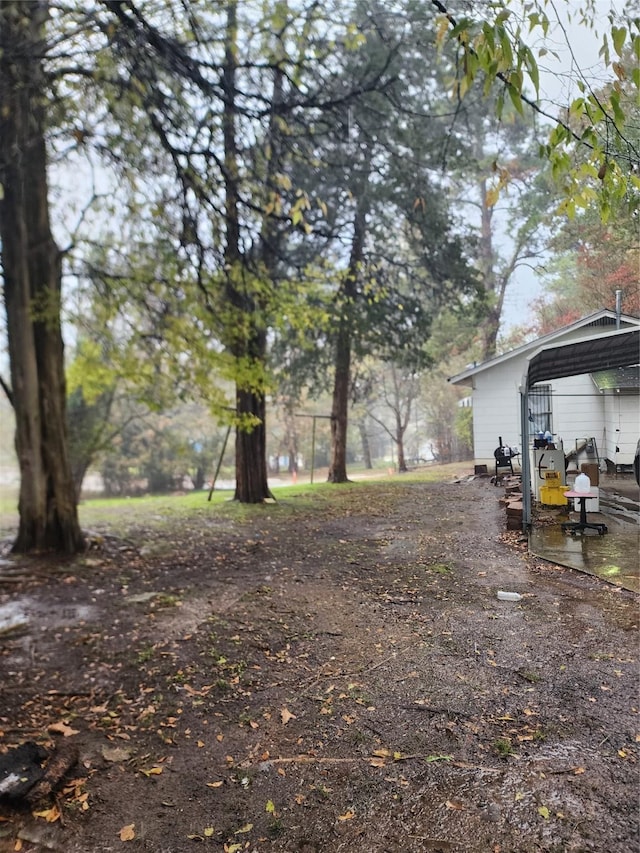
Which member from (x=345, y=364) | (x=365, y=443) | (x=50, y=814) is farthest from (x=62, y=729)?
(x=345, y=364)

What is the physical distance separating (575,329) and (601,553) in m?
0.63

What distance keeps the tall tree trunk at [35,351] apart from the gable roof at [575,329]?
411 centimetres

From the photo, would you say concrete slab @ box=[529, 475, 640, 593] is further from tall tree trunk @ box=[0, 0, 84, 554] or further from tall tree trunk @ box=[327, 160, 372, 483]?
tall tree trunk @ box=[0, 0, 84, 554]

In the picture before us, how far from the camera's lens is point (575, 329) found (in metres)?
1.40

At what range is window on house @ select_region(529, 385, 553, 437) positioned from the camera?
1421 mm

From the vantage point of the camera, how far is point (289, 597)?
2.74 m

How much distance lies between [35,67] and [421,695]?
14.5ft

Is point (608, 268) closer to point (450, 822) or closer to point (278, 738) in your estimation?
point (450, 822)

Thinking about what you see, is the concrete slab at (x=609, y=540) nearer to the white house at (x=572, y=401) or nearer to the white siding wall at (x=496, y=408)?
the white house at (x=572, y=401)

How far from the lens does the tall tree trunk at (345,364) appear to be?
10.3 ft

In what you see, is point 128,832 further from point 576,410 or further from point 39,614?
point 39,614

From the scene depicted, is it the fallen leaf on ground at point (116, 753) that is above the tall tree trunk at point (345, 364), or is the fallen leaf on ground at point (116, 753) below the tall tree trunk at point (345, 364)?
below

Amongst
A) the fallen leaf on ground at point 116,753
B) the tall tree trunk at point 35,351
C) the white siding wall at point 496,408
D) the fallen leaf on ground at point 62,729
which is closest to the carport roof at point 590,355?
the white siding wall at point 496,408

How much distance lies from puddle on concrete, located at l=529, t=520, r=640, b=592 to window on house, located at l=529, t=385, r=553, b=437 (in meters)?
0.28
